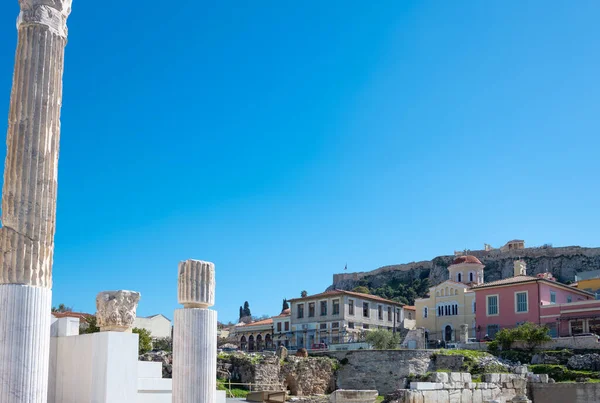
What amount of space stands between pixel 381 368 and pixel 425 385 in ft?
46.6

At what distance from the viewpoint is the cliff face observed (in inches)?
3506

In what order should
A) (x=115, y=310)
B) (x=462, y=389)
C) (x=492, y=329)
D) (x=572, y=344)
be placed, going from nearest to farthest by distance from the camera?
(x=115, y=310) → (x=462, y=389) → (x=572, y=344) → (x=492, y=329)

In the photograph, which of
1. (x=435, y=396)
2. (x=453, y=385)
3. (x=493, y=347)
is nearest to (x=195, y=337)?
(x=435, y=396)

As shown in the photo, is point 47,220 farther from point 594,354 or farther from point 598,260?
point 598,260

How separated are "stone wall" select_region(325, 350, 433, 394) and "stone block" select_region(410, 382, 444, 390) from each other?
1305cm

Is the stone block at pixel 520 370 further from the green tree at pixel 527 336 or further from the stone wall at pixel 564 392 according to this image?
the green tree at pixel 527 336

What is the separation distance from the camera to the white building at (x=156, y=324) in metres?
57.8

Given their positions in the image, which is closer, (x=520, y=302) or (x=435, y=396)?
(x=435, y=396)

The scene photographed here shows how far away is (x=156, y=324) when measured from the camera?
59.4 m

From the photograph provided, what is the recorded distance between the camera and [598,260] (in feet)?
288

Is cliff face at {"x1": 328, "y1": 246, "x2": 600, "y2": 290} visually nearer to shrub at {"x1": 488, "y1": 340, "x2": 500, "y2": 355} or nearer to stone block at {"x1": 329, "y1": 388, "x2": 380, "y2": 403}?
shrub at {"x1": 488, "y1": 340, "x2": 500, "y2": 355}

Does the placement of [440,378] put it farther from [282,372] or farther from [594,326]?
[594,326]

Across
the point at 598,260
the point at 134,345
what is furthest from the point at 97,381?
the point at 598,260

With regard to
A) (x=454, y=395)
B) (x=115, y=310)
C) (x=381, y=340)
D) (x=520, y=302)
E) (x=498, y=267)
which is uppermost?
(x=498, y=267)
